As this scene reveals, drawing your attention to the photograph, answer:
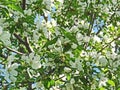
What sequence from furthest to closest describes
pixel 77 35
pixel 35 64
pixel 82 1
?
pixel 82 1
pixel 77 35
pixel 35 64

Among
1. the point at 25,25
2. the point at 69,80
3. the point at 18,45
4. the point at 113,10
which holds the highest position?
the point at 113,10

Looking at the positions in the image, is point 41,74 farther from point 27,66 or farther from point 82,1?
point 82,1

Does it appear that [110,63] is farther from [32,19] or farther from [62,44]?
[32,19]

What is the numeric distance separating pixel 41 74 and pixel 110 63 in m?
0.72

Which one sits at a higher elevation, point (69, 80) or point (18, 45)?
point (18, 45)

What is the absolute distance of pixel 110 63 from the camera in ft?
13.4

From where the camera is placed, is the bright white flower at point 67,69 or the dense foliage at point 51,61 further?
the bright white flower at point 67,69

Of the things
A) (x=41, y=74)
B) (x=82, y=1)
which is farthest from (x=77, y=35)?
(x=82, y=1)

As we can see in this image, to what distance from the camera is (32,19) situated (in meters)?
3.73

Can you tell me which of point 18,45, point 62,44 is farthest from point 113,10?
point 62,44

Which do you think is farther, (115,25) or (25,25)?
(115,25)

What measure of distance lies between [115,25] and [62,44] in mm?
3105

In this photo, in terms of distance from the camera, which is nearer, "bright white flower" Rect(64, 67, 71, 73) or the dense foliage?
the dense foliage

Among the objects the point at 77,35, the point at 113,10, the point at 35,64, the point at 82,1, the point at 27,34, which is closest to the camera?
the point at 35,64
